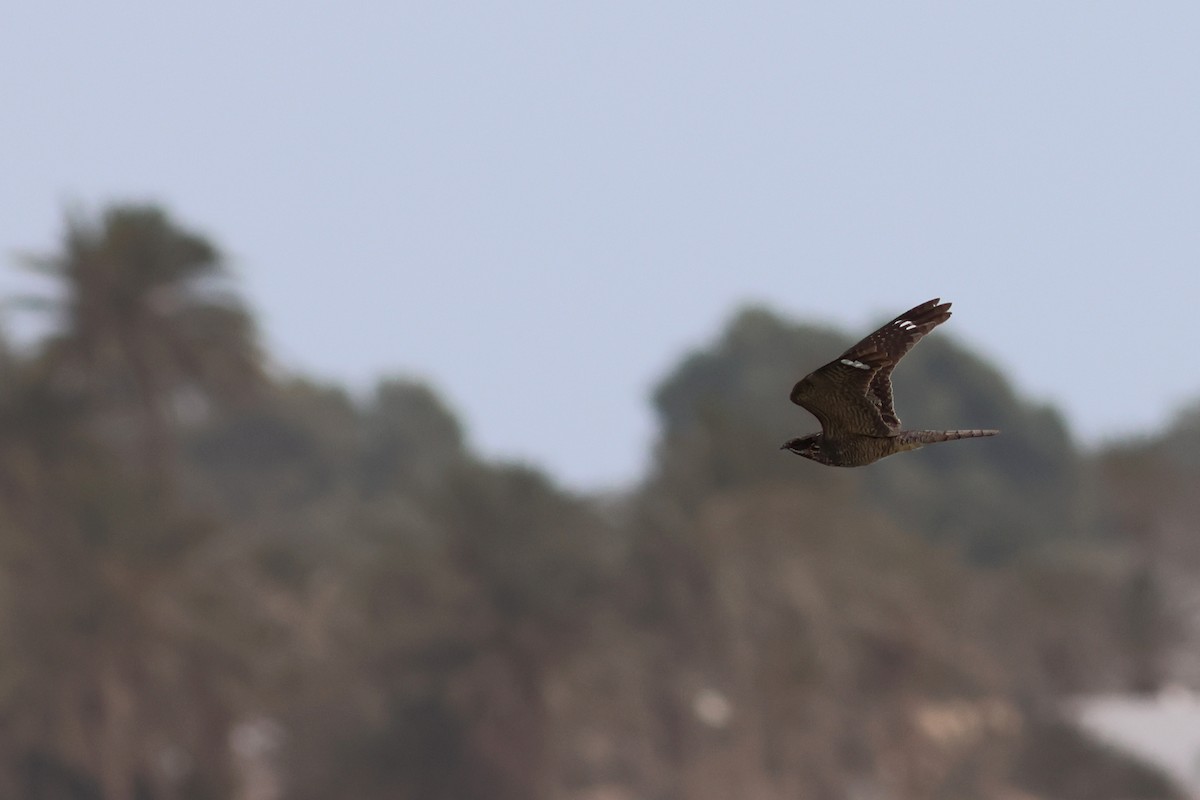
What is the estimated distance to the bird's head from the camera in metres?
3.34

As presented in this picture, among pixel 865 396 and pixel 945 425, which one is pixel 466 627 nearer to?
pixel 865 396

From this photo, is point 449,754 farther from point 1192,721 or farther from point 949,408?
point 949,408

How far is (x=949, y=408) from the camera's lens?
428 feet

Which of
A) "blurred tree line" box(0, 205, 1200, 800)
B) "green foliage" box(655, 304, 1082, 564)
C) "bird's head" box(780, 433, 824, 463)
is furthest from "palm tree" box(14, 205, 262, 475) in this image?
"bird's head" box(780, 433, 824, 463)

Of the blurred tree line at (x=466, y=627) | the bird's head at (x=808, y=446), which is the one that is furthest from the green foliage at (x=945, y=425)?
the bird's head at (x=808, y=446)

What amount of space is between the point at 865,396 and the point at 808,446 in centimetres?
14

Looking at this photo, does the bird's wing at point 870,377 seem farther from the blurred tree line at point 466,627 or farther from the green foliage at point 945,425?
the green foliage at point 945,425

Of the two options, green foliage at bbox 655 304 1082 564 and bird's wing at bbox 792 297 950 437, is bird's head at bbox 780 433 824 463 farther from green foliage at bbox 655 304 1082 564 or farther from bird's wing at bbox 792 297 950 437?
green foliage at bbox 655 304 1082 564

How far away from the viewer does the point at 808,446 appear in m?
3.37

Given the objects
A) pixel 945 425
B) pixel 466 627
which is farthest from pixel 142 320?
pixel 945 425

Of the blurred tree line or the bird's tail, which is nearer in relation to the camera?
the bird's tail

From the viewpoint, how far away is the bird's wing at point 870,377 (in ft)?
10.6

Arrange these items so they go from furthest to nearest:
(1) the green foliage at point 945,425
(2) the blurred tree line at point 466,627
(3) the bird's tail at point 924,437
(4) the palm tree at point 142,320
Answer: (1) the green foliage at point 945,425 → (4) the palm tree at point 142,320 → (2) the blurred tree line at point 466,627 → (3) the bird's tail at point 924,437

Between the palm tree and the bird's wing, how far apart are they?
64.9 metres
